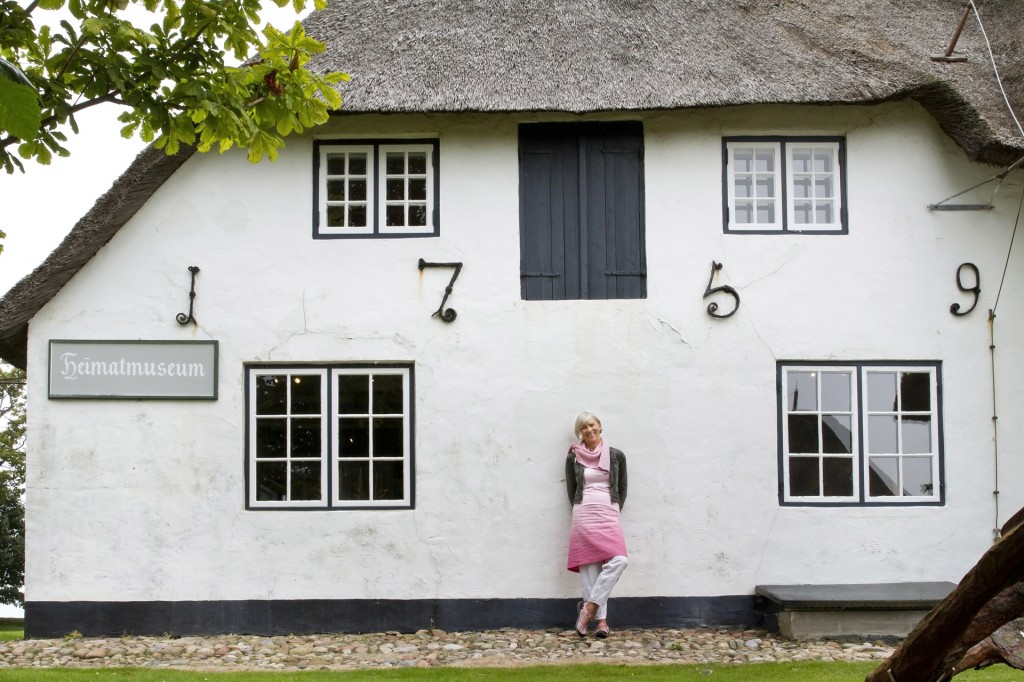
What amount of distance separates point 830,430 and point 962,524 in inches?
54.7

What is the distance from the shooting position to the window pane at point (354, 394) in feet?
31.0

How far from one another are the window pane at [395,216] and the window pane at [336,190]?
450 mm

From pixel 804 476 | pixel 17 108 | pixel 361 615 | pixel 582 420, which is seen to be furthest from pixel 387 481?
pixel 17 108

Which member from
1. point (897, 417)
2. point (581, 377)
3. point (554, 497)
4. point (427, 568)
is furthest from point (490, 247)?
point (897, 417)

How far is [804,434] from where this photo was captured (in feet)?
30.9

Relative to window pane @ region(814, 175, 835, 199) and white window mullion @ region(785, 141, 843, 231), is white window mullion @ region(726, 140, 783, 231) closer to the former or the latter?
white window mullion @ region(785, 141, 843, 231)

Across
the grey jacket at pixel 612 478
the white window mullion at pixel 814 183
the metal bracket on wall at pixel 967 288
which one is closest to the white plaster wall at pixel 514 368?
the metal bracket on wall at pixel 967 288

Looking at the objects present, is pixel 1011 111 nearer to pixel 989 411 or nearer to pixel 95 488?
pixel 989 411

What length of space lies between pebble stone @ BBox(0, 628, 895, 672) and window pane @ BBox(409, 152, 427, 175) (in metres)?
4.12

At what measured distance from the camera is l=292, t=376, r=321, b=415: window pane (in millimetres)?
9430

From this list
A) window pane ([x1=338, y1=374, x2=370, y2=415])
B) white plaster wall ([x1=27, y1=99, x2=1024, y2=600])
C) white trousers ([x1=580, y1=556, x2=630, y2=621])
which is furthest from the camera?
window pane ([x1=338, y1=374, x2=370, y2=415])

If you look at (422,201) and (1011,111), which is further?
(422,201)

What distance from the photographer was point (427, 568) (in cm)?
921

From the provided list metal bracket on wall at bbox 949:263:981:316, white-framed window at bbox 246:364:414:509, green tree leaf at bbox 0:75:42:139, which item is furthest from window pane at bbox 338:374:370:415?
green tree leaf at bbox 0:75:42:139
